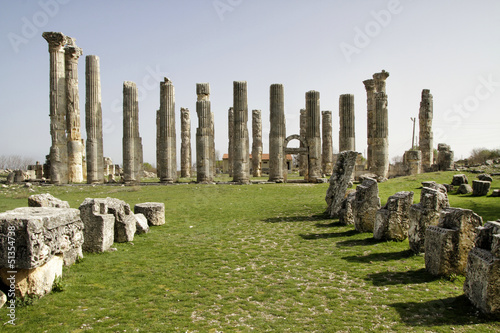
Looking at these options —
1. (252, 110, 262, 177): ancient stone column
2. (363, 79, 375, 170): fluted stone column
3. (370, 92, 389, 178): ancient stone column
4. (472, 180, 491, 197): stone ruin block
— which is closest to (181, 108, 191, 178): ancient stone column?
(252, 110, 262, 177): ancient stone column

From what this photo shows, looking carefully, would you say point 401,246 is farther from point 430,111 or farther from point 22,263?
point 430,111

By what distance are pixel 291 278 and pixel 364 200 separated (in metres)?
Answer: 4.91

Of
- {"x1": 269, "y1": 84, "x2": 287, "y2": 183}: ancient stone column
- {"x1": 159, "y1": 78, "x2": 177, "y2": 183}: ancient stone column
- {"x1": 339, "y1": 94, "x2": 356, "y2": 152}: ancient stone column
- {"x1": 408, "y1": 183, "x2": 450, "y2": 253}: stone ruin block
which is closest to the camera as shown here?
{"x1": 408, "y1": 183, "x2": 450, "y2": 253}: stone ruin block

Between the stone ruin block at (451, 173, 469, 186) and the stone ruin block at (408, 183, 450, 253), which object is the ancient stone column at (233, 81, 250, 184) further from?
the stone ruin block at (408, 183, 450, 253)

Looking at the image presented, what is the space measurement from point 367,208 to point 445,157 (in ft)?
78.7

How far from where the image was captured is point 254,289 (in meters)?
6.79

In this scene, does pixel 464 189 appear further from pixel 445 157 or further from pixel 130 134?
pixel 130 134

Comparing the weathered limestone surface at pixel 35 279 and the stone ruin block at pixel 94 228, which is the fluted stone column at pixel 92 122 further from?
the weathered limestone surface at pixel 35 279

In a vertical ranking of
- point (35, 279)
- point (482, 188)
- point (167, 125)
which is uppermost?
point (167, 125)

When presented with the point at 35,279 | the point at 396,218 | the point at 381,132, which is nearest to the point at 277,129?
the point at 381,132

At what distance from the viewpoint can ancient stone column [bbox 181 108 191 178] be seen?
4281 centimetres

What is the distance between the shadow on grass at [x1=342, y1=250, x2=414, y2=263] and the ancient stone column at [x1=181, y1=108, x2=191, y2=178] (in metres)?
36.1

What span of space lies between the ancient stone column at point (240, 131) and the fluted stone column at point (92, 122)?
11.9 m

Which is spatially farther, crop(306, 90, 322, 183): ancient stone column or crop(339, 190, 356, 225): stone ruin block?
crop(306, 90, 322, 183): ancient stone column
